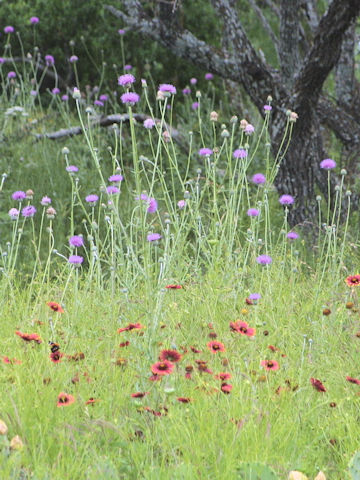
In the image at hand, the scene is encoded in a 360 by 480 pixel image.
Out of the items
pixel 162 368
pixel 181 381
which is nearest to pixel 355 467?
pixel 162 368

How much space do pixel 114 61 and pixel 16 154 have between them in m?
2.58

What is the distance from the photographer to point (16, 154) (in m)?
6.06

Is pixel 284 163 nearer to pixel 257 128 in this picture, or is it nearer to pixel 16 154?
pixel 257 128

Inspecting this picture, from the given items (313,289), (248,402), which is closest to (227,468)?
(248,402)

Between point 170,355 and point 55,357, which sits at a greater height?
point 170,355

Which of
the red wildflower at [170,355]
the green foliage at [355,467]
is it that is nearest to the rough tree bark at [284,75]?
the red wildflower at [170,355]

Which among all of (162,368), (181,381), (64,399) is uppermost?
(162,368)

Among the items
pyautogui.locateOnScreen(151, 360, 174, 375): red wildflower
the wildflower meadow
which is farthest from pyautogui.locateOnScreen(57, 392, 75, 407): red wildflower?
pyautogui.locateOnScreen(151, 360, 174, 375): red wildflower

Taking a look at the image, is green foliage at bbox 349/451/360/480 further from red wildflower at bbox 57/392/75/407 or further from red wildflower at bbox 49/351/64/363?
red wildflower at bbox 49/351/64/363

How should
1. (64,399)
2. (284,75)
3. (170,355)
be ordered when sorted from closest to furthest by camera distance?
(64,399) < (170,355) < (284,75)

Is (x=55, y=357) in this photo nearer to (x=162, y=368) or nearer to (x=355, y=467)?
(x=162, y=368)

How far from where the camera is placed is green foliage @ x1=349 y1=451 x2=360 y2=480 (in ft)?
6.64

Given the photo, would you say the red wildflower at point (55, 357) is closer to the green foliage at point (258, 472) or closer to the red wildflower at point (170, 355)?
the red wildflower at point (170, 355)

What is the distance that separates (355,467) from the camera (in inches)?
80.5
